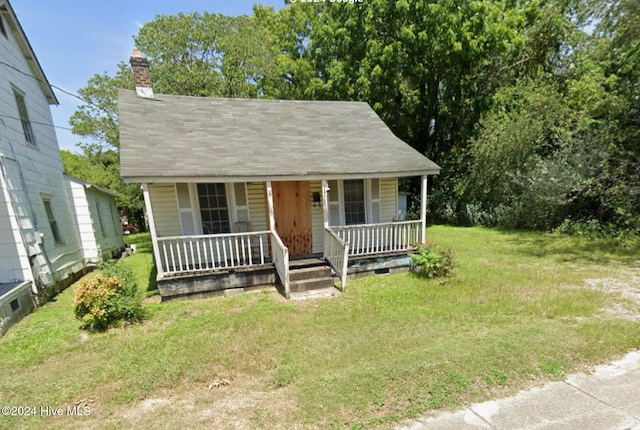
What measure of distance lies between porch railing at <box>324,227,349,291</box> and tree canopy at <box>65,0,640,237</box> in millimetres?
10366

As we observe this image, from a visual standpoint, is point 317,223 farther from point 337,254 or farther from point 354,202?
point 337,254

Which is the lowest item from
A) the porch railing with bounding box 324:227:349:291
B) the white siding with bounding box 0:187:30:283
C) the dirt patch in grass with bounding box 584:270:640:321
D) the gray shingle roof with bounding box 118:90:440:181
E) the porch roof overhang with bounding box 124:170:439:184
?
the dirt patch in grass with bounding box 584:270:640:321

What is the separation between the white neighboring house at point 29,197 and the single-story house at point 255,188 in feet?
7.35

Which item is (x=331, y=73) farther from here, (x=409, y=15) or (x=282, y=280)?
(x=282, y=280)

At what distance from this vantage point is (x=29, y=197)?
6484 mm

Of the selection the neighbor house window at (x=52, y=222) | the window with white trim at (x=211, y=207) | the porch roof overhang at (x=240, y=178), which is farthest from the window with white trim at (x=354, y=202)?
the neighbor house window at (x=52, y=222)

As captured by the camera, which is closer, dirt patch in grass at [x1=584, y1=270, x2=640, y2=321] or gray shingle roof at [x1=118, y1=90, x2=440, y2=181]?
dirt patch in grass at [x1=584, y1=270, x2=640, y2=321]

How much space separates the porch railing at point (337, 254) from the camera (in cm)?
632

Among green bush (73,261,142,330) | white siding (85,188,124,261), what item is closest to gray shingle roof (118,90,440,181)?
green bush (73,261,142,330)

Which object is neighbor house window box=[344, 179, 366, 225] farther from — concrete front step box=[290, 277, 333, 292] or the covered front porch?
concrete front step box=[290, 277, 333, 292]

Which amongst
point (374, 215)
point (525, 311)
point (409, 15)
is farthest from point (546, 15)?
point (525, 311)

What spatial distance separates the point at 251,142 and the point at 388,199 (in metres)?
4.63

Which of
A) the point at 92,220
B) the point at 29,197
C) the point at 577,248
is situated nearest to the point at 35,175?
the point at 29,197

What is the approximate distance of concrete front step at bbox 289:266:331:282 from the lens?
652cm
